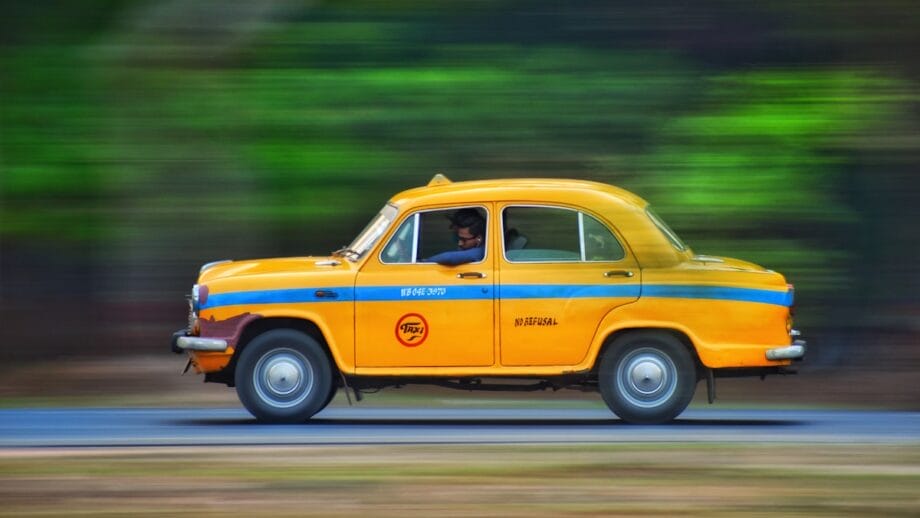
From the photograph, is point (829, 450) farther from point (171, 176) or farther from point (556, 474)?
point (171, 176)

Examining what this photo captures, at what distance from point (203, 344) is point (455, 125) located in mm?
2504

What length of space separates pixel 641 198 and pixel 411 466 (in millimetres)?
2288

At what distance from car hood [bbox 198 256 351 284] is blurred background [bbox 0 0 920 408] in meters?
0.30

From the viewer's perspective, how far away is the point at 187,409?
1348 centimetres

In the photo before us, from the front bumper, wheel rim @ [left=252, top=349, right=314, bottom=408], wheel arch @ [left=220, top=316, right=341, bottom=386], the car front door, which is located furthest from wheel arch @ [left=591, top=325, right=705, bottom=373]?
the front bumper

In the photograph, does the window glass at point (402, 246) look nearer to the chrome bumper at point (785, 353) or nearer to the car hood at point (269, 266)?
the car hood at point (269, 266)

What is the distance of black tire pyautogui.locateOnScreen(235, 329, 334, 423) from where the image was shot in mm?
11750

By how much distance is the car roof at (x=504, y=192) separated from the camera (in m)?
11.5

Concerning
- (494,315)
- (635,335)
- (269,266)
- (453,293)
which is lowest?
(635,335)

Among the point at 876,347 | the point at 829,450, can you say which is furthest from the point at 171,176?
the point at 876,347

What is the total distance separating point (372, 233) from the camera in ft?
39.2

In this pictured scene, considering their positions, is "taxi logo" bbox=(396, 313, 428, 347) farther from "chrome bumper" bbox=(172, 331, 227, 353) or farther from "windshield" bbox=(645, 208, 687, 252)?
"windshield" bbox=(645, 208, 687, 252)

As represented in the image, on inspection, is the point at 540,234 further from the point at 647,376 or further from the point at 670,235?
the point at 647,376

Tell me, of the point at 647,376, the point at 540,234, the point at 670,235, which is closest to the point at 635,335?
the point at 647,376
